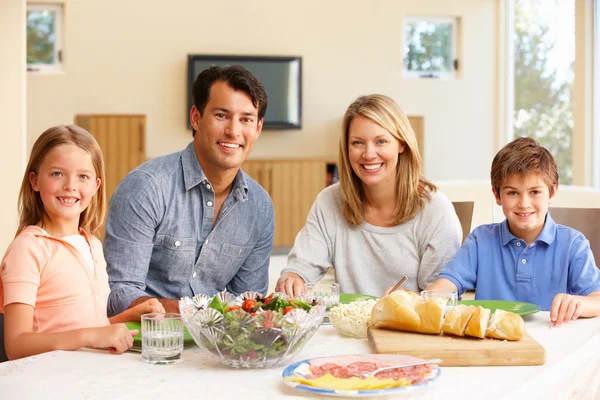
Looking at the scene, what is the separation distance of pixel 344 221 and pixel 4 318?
1133 mm

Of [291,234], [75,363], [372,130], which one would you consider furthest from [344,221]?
[291,234]

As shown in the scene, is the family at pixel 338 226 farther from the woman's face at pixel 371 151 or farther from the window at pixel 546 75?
the window at pixel 546 75

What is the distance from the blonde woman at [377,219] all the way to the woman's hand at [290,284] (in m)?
0.03

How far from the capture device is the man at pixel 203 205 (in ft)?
7.73

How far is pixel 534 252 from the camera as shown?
219 centimetres

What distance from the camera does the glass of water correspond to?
1.43m

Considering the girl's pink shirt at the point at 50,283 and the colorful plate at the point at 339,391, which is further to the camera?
the girl's pink shirt at the point at 50,283

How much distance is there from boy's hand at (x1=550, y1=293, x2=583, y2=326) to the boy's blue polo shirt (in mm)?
260

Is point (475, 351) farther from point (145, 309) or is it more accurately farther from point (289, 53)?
point (289, 53)

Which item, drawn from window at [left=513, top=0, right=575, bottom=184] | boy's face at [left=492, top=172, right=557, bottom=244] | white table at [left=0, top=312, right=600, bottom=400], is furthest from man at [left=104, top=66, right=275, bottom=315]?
window at [left=513, top=0, right=575, bottom=184]

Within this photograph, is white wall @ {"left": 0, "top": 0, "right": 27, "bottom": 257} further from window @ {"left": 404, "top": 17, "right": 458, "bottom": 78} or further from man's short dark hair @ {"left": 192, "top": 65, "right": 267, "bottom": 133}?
window @ {"left": 404, "top": 17, "right": 458, "bottom": 78}

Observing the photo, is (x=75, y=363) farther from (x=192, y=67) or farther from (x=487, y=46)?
(x=487, y=46)

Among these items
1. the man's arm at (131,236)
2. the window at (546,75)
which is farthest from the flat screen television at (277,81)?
the man's arm at (131,236)

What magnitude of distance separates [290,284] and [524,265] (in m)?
0.63
